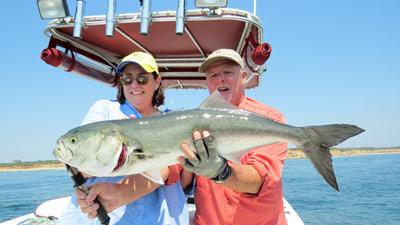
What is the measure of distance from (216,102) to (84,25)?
10.5ft

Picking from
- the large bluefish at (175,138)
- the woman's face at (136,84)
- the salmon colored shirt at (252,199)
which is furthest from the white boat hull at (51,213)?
the large bluefish at (175,138)

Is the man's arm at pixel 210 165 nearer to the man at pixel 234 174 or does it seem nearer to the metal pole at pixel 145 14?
the man at pixel 234 174

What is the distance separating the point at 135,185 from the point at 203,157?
2.34 feet

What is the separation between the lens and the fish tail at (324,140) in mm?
3197

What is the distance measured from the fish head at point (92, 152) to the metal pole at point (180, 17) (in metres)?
2.59

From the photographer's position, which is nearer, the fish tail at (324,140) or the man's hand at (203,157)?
the man's hand at (203,157)

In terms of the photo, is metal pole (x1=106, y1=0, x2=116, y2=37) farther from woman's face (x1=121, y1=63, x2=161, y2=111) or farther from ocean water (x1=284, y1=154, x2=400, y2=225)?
ocean water (x1=284, y1=154, x2=400, y2=225)

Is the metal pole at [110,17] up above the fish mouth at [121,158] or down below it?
above

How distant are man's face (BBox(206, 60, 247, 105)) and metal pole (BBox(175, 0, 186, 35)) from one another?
1.35 m

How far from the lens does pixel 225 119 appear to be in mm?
3170

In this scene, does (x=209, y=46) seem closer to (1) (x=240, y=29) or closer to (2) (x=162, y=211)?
(1) (x=240, y=29)

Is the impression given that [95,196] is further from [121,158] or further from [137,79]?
[137,79]

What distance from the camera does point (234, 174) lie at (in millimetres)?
3240

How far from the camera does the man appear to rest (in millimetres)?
3043
